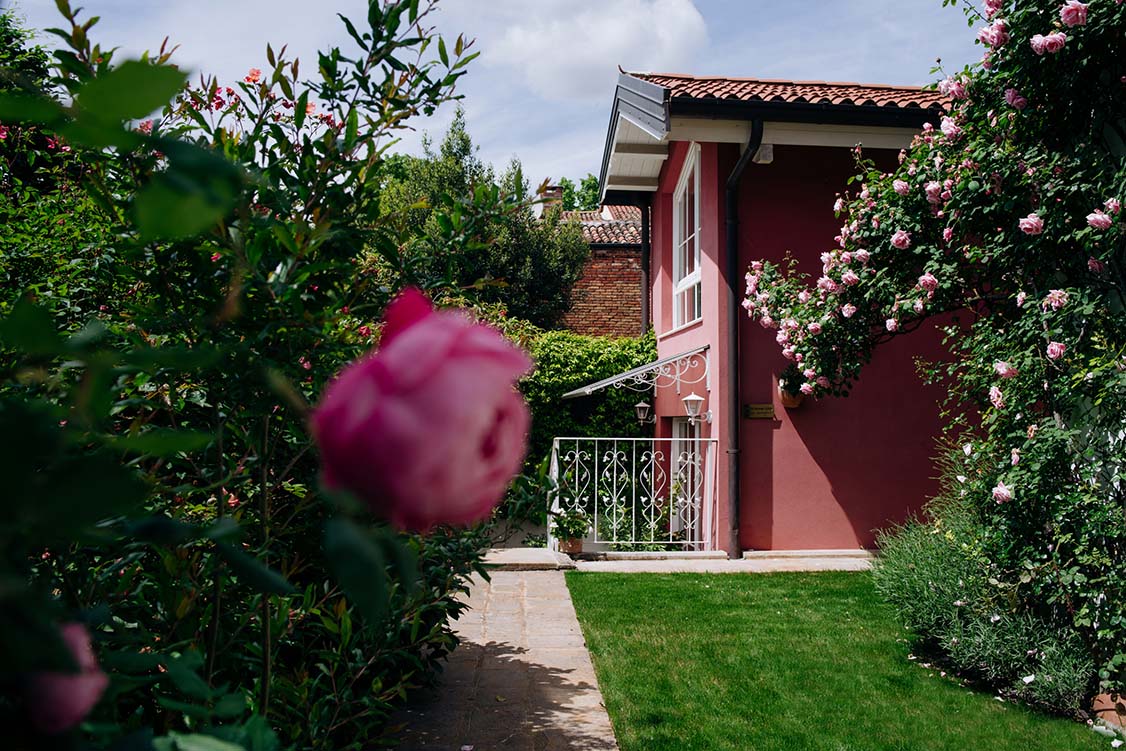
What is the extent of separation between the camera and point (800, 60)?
11477 millimetres

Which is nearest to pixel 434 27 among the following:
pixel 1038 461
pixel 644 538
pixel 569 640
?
pixel 1038 461

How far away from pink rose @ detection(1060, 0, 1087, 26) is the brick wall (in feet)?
49.0

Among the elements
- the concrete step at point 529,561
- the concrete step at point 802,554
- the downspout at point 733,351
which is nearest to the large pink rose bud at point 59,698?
the concrete step at point 529,561

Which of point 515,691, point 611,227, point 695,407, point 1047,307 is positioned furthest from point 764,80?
point 611,227

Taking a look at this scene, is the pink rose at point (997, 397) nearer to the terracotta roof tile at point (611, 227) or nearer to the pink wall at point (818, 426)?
the pink wall at point (818, 426)

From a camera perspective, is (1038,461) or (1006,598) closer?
(1038,461)

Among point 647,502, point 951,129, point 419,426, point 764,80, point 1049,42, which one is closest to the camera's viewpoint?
point 419,426

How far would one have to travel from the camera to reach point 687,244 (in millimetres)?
10648

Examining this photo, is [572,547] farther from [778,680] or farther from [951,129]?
[951,129]

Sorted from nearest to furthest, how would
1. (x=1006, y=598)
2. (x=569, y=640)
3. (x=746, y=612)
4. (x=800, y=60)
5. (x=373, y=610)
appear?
(x=373, y=610), (x=1006, y=598), (x=569, y=640), (x=746, y=612), (x=800, y=60)

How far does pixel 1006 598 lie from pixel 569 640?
2651mm

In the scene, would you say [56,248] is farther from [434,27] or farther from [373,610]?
[373,610]

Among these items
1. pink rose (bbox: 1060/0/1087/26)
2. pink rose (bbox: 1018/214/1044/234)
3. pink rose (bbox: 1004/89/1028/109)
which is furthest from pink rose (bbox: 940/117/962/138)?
pink rose (bbox: 1060/0/1087/26)

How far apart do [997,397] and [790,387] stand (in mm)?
3922
